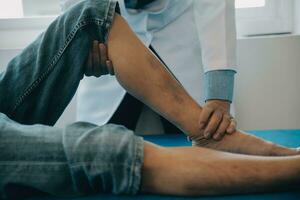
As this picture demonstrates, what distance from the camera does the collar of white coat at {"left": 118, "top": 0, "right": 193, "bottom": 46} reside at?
1.06 meters

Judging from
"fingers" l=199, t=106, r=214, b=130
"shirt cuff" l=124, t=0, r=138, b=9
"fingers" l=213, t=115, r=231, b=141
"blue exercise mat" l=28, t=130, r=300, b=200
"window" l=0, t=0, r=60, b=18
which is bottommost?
"blue exercise mat" l=28, t=130, r=300, b=200

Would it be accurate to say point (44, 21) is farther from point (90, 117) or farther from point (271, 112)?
point (271, 112)

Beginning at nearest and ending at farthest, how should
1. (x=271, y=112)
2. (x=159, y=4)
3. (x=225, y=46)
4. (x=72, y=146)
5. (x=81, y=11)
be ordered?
(x=72, y=146) < (x=81, y=11) < (x=225, y=46) < (x=159, y=4) < (x=271, y=112)

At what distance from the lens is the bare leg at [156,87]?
0.73 meters

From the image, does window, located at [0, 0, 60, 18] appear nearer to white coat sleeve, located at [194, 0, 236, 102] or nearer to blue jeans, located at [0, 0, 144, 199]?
white coat sleeve, located at [194, 0, 236, 102]

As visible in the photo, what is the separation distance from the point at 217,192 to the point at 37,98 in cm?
38

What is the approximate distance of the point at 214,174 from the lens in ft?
1.97

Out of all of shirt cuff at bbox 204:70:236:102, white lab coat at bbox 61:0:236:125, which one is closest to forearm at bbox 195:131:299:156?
shirt cuff at bbox 204:70:236:102

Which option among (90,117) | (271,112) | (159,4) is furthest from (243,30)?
(90,117)

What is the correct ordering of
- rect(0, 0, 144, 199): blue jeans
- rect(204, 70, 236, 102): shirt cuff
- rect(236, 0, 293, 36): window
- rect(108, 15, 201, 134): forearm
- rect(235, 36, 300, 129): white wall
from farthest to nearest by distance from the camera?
1. rect(236, 0, 293, 36): window
2. rect(235, 36, 300, 129): white wall
3. rect(204, 70, 236, 102): shirt cuff
4. rect(108, 15, 201, 134): forearm
5. rect(0, 0, 144, 199): blue jeans

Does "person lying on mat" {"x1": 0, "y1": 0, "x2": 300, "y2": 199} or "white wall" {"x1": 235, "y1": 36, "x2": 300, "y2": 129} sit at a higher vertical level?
"person lying on mat" {"x1": 0, "y1": 0, "x2": 300, "y2": 199}

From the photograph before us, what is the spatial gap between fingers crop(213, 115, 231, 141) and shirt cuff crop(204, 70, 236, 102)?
0.08 metres

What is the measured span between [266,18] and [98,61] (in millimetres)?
873

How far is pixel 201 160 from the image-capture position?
2.06ft
